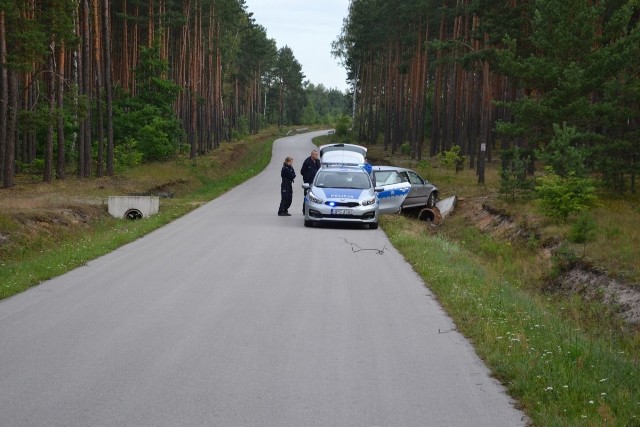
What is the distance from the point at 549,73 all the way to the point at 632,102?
3252 mm

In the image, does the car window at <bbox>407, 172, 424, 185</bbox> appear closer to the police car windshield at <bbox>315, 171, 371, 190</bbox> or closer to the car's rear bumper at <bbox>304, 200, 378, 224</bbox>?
the police car windshield at <bbox>315, 171, 371, 190</bbox>

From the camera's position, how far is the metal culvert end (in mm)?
23756

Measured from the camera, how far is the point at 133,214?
23.9m

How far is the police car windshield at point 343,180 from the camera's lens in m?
22.3

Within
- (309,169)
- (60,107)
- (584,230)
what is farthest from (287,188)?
(60,107)

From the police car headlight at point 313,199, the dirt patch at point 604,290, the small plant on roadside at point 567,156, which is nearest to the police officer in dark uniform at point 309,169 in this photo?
the police car headlight at point 313,199

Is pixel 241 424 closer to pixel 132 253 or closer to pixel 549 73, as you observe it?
pixel 132 253

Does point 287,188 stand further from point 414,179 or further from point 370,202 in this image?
point 414,179

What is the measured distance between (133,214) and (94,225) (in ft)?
8.47

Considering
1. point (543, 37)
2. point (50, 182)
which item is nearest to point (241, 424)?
point (543, 37)

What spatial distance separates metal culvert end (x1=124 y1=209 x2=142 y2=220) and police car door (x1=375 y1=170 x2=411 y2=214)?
763cm

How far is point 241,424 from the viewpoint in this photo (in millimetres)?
5422

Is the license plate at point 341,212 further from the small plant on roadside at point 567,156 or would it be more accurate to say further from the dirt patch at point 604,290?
the dirt patch at point 604,290

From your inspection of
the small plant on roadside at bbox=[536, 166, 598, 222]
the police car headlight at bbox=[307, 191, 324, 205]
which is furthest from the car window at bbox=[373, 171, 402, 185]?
the small plant on roadside at bbox=[536, 166, 598, 222]
